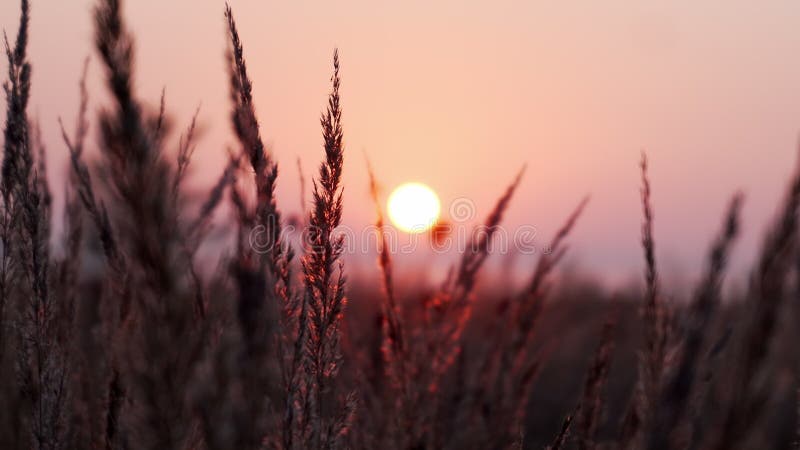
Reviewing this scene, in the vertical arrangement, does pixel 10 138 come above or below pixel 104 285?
above

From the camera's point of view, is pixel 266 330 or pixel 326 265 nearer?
pixel 266 330

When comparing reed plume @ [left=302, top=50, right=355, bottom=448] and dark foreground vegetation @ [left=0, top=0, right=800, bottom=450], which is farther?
reed plume @ [left=302, top=50, right=355, bottom=448]

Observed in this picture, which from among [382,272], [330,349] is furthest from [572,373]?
[330,349]

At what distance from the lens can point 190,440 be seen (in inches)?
54.5

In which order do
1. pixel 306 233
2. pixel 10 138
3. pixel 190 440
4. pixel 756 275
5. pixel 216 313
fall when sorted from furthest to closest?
pixel 10 138 → pixel 306 233 → pixel 216 313 → pixel 190 440 → pixel 756 275

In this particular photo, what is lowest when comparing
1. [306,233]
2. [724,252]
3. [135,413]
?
[135,413]

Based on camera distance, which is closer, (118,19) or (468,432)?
(118,19)

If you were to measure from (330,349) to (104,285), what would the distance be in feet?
3.88

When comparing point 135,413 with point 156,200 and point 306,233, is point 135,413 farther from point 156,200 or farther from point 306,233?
point 306,233

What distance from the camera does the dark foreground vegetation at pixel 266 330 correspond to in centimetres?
99

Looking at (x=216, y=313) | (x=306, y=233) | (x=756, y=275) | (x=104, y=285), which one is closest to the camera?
(x=756, y=275)

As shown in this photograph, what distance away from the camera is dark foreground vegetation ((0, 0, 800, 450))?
99 cm

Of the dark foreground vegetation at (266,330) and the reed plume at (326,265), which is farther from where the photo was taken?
the reed plume at (326,265)

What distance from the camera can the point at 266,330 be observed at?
1.05 meters
